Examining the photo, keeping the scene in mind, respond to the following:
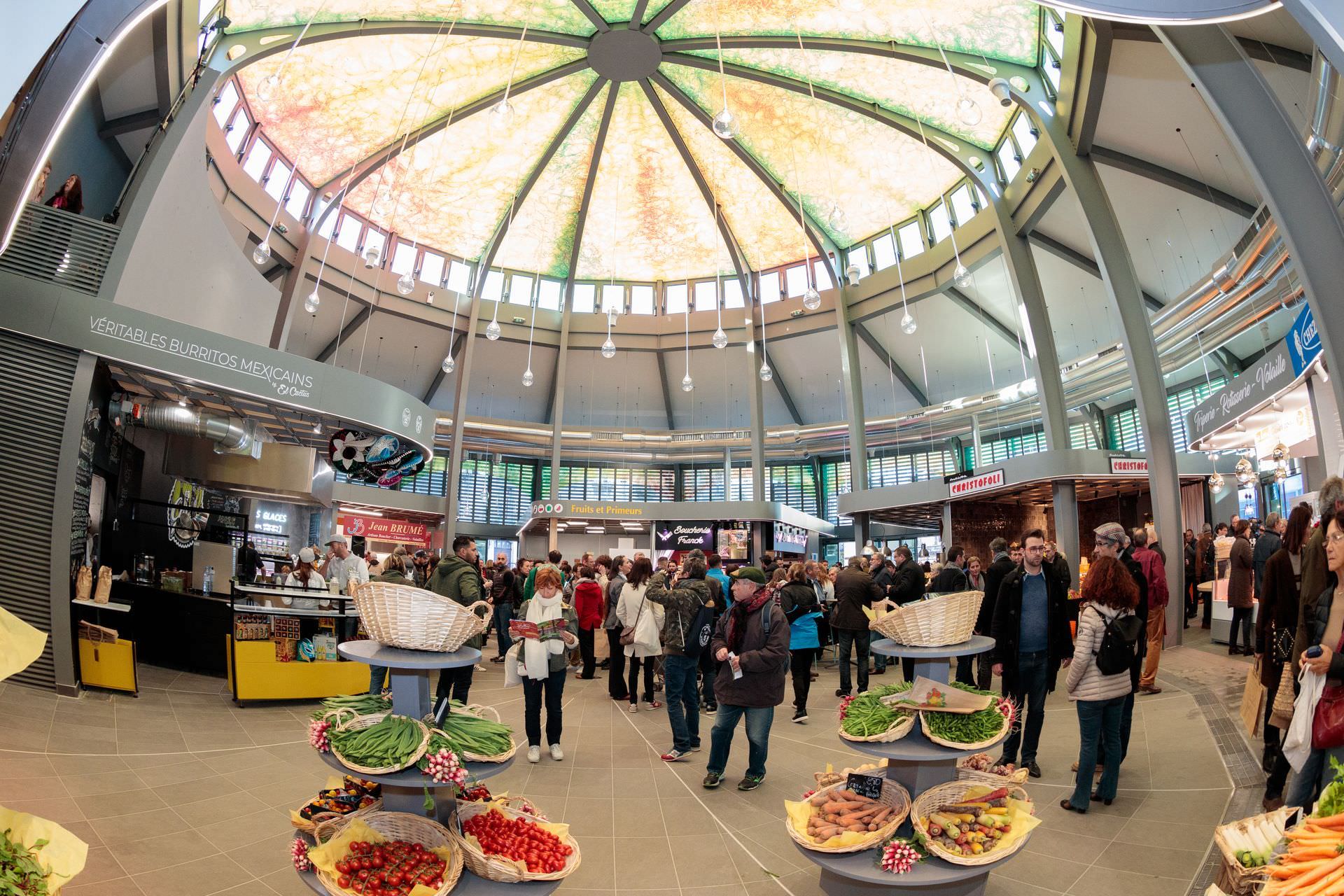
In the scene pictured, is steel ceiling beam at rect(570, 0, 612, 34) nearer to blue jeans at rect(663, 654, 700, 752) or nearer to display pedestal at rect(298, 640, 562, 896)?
blue jeans at rect(663, 654, 700, 752)

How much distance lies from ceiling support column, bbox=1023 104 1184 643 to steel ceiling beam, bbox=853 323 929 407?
8519mm

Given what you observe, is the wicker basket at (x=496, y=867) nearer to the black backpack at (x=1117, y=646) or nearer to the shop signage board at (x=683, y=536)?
the black backpack at (x=1117, y=646)

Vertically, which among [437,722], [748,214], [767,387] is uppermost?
[748,214]

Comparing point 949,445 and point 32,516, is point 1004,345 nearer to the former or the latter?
point 949,445

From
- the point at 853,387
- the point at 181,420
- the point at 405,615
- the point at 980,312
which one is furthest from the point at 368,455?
the point at 980,312

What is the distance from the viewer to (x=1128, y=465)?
1321 cm

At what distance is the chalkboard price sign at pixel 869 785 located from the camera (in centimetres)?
340

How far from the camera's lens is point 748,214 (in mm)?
19484

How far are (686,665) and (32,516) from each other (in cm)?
647

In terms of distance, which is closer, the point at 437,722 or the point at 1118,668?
the point at 437,722

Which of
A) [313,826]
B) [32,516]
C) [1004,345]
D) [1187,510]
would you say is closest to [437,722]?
[313,826]

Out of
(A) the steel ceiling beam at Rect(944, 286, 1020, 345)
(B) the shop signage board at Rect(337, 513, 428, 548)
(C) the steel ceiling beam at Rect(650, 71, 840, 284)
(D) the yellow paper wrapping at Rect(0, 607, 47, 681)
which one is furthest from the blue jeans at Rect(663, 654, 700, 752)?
(B) the shop signage board at Rect(337, 513, 428, 548)

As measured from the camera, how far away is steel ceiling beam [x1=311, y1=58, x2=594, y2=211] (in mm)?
14906

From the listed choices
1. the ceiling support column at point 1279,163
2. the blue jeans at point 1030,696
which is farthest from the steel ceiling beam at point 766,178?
the blue jeans at point 1030,696
